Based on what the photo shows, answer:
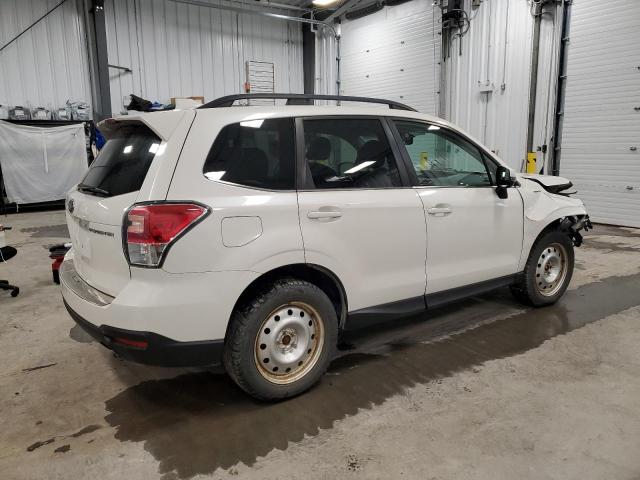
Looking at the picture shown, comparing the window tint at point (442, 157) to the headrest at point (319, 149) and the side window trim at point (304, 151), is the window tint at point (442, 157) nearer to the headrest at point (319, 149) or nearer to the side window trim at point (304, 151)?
the side window trim at point (304, 151)

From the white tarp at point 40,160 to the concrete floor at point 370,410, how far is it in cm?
815

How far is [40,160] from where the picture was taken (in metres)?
10.9

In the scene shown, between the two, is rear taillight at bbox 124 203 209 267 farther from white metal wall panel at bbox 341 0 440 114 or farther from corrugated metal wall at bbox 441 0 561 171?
white metal wall panel at bbox 341 0 440 114

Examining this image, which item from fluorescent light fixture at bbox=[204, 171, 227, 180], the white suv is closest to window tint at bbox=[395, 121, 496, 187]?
the white suv

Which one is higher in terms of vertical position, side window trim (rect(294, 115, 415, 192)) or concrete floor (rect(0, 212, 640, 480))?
side window trim (rect(294, 115, 415, 192))

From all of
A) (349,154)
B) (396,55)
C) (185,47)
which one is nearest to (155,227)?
(349,154)

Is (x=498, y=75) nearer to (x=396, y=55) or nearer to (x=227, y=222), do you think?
(x=396, y=55)

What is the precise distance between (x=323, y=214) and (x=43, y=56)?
37.6ft

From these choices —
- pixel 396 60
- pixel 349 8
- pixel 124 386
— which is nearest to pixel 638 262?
pixel 124 386

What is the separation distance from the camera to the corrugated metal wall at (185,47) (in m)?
12.0

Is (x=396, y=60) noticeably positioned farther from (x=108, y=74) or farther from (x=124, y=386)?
(x=124, y=386)

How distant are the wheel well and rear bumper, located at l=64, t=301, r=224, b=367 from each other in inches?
10.7

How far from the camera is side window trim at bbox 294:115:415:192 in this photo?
263 centimetres

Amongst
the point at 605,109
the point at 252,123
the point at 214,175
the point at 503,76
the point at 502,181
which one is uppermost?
the point at 503,76
